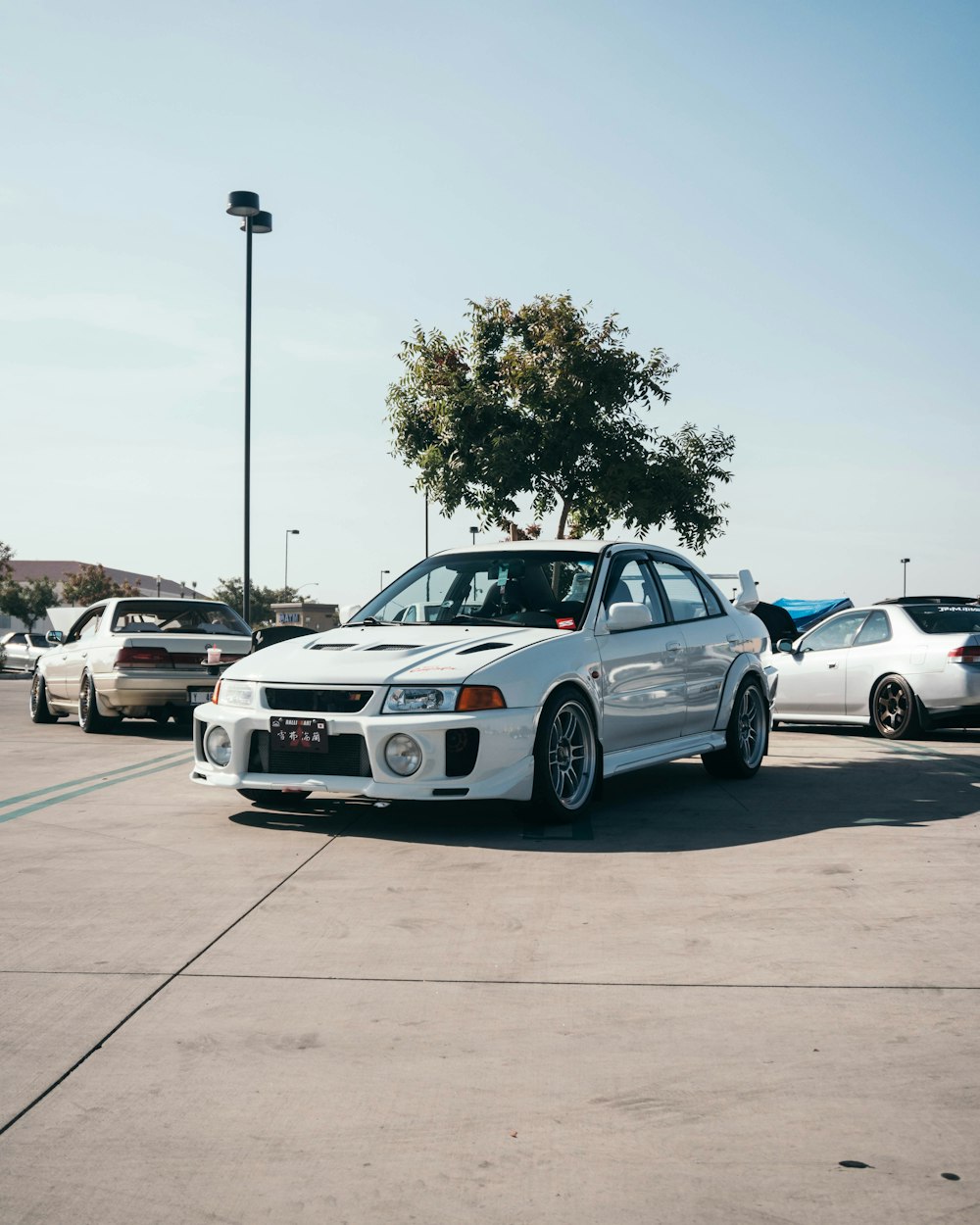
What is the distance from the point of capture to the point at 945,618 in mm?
13648

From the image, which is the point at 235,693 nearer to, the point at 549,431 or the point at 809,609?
the point at 549,431

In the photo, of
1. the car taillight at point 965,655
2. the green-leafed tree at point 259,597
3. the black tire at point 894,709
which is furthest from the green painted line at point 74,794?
the green-leafed tree at point 259,597

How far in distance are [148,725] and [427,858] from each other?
10.3m

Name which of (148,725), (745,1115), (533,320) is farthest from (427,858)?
(533,320)

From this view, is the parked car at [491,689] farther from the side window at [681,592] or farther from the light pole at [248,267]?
the light pole at [248,267]

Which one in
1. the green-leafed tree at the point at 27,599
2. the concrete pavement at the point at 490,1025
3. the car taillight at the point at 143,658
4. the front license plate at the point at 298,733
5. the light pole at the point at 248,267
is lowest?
the concrete pavement at the point at 490,1025

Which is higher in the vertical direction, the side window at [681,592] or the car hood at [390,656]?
the side window at [681,592]

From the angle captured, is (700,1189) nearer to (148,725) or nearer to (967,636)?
(967,636)

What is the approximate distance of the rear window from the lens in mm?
13422

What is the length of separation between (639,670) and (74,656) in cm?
838

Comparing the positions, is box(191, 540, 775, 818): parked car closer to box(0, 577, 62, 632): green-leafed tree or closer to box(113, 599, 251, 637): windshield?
box(113, 599, 251, 637): windshield

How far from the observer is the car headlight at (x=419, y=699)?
23.0 feet

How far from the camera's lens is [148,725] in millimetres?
A: 16172

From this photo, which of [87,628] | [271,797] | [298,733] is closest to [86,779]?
[271,797]
